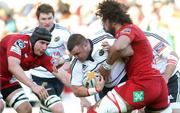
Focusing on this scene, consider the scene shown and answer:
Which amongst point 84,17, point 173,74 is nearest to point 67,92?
point 84,17

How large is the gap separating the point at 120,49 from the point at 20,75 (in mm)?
1502

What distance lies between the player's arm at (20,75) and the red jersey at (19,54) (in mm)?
82

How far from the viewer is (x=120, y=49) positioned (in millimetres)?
6129

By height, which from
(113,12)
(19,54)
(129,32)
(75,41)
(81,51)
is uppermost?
(113,12)

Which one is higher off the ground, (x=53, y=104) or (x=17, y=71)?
(x=17, y=71)

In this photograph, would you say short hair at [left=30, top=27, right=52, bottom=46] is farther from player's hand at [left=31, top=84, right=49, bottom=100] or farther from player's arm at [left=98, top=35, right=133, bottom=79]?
player's arm at [left=98, top=35, right=133, bottom=79]

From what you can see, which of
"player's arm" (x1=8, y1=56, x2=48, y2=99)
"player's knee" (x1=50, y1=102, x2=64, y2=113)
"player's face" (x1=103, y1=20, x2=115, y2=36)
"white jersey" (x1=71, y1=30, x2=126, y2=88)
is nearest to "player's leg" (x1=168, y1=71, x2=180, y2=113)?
"white jersey" (x1=71, y1=30, x2=126, y2=88)

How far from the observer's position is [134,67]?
6410 mm

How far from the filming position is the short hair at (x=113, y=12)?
21.5ft

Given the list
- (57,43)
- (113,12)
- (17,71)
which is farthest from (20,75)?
(57,43)

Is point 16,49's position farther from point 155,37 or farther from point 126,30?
point 155,37

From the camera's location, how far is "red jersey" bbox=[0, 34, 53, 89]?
7.24 m

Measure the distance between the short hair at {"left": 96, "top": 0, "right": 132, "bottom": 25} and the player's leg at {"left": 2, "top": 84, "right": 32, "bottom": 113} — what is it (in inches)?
70.1

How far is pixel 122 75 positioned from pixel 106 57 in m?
0.30
